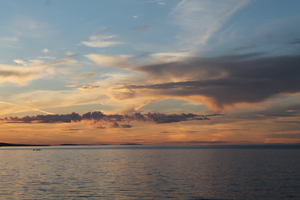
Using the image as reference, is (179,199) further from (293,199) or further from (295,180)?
(295,180)

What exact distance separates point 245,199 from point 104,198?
66.3 feet

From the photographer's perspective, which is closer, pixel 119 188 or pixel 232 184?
pixel 119 188

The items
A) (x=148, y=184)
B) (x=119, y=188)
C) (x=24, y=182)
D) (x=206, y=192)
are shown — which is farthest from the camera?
(x=24, y=182)

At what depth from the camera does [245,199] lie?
42000mm

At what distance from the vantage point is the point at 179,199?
4156 centimetres

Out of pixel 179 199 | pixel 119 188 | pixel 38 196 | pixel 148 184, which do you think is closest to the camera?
pixel 179 199

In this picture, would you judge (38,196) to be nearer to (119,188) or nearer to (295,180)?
(119,188)

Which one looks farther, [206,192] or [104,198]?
[206,192]

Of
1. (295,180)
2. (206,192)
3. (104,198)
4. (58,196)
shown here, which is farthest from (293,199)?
(58,196)

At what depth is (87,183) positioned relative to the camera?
187ft

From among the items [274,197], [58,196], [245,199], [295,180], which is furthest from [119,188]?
[295,180]

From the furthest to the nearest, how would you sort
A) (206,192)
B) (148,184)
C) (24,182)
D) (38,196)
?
(24,182) < (148,184) < (206,192) < (38,196)

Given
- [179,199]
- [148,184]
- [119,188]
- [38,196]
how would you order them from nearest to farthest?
[179,199] → [38,196] → [119,188] → [148,184]

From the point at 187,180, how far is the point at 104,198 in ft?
74.7
